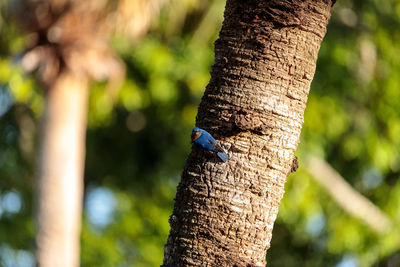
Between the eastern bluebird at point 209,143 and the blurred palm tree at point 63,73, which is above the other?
the blurred palm tree at point 63,73

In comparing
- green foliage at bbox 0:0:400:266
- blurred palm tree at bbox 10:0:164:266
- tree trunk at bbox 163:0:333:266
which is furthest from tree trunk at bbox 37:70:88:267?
tree trunk at bbox 163:0:333:266

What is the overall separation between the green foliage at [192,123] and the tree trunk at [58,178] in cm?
65

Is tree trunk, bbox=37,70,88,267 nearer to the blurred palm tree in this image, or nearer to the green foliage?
the blurred palm tree

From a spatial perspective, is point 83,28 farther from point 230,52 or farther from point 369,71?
point 230,52

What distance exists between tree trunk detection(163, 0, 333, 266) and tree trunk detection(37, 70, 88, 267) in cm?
710

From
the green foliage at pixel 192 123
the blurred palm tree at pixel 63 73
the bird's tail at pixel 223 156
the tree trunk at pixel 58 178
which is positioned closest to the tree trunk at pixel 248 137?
the bird's tail at pixel 223 156

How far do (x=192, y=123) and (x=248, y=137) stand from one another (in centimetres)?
856

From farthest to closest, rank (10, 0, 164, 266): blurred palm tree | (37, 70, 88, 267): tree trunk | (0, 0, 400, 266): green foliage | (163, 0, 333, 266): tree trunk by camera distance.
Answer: (0, 0, 400, 266): green foliage → (37, 70, 88, 267): tree trunk → (10, 0, 164, 266): blurred palm tree → (163, 0, 333, 266): tree trunk

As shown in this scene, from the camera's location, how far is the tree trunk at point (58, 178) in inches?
355

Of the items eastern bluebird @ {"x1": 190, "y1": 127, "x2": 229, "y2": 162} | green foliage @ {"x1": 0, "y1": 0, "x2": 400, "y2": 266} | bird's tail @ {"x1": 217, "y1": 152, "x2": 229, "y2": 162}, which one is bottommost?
bird's tail @ {"x1": 217, "y1": 152, "x2": 229, "y2": 162}

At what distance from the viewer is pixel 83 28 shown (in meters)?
8.88

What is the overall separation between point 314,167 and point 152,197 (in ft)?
11.2

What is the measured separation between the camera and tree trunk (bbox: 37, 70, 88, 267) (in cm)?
901

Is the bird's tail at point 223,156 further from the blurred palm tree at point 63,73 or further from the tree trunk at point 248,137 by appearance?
the blurred palm tree at point 63,73
